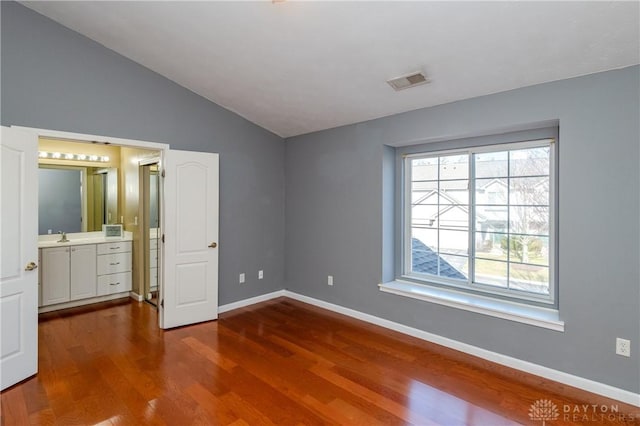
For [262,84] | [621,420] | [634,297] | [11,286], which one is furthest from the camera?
[262,84]

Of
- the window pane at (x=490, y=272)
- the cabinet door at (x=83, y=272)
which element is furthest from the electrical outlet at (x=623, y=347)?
the cabinet door at (x=83, y=272)

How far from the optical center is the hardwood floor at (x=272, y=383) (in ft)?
7.49

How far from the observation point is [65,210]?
505 cm

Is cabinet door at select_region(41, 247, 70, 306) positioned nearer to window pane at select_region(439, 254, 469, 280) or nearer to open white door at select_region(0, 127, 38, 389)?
open white door at select_region(0, 127, 38, 389)

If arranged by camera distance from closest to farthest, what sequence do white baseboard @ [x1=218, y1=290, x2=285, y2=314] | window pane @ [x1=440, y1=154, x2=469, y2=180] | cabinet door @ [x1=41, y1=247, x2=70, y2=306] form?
window pane @ [x1=440, y1=154, x2=469, y2=180], cabinet door @ [x1=41, y1=247, x2=70, y2=306], white baseboard @ [x1=218, y1=290, x2=285, y2=314]

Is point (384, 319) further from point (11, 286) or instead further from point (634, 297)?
point (11, 286)

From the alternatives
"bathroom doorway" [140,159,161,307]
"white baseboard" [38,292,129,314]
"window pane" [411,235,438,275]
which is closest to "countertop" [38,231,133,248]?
"bathroom doorway" [140,159,161,307]

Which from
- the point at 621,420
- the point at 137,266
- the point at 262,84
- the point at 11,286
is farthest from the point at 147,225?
the point at 621,420

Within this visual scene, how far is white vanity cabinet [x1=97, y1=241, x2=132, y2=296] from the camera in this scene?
4805mm

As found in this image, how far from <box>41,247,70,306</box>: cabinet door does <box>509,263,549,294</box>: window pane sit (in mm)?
5501

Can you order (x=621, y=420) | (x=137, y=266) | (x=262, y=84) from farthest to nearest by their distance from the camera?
(x=137, y=266) < (x=262, y=84) < (x=621, y=420)

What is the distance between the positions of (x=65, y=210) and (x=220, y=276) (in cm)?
278

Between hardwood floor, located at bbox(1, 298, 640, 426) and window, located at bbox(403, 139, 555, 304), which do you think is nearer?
hardwood floor, located at bbox(1, 298, 640, 426)

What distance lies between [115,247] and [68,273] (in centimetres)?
65
